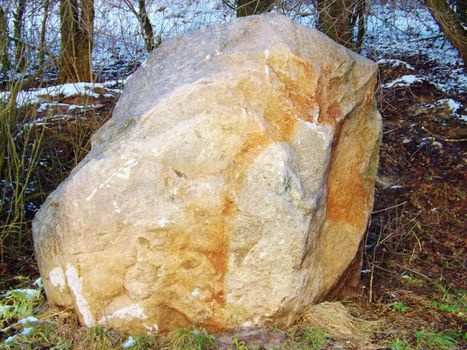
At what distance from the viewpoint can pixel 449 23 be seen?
22.5 ft

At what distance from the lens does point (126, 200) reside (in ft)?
10.9

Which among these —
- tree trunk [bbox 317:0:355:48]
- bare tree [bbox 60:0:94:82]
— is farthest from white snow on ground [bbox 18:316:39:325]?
tree trunk [bbox 317:0:355:48]

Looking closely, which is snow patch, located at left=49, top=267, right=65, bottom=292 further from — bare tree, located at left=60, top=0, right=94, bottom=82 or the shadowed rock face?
bare tree, located at left=60, top=0, right=94, bottom=82

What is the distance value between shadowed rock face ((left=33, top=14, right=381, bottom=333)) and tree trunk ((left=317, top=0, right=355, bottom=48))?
2.95 metres

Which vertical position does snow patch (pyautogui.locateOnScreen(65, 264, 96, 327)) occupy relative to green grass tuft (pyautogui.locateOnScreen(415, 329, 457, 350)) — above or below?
above

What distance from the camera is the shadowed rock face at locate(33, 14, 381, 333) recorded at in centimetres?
334

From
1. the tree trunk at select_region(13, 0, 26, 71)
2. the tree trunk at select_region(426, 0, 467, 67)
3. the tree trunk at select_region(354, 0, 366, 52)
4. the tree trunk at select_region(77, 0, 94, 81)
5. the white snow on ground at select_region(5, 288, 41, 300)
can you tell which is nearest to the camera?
the white snow on ground at select_region(5, 288, 41, 300)

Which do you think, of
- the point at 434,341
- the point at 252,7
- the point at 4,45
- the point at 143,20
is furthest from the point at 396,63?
the point at 4,45

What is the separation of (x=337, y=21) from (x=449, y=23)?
1.37 meters

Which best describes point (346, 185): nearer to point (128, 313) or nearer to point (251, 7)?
point (128, 313)

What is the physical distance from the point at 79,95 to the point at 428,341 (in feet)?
14.5

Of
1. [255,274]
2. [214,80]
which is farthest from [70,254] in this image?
[214,80]

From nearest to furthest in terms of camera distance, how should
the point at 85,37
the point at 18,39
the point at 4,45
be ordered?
1. the point at 4,45
2. the point at 18,39
3. the point at 85,37

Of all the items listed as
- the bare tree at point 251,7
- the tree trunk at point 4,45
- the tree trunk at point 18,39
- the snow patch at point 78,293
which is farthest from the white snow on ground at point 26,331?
the bare tree at point 251,7
